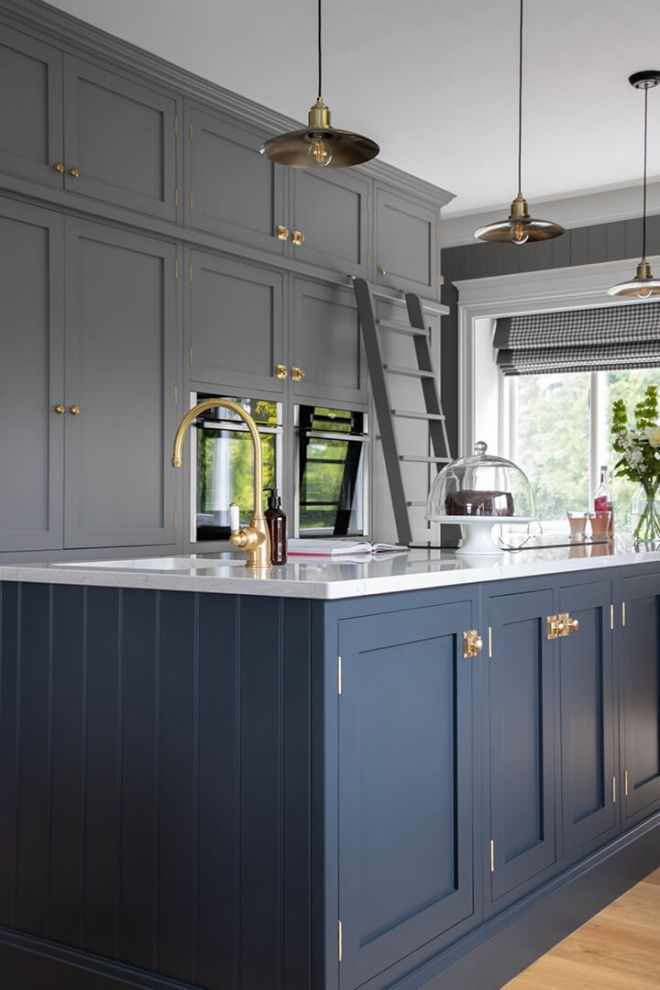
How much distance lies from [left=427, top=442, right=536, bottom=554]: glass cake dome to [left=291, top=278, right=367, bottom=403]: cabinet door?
5.26ft

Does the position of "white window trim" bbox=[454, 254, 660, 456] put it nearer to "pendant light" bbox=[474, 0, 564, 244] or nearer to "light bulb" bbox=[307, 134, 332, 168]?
"pendant light" bbox=[474, 0, 564, 244]

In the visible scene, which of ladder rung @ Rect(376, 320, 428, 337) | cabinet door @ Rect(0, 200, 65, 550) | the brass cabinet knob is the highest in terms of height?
ladder rung @ Rect(376, 320, 428, 337)

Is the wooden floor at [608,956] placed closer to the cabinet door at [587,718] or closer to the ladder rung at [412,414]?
the cabinet door at [587,718]

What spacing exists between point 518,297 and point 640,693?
3.42 meters

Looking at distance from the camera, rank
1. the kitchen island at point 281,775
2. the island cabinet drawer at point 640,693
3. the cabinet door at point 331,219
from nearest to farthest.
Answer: the kitchen island at point 281,775, the island cabinet drawer at point 640,693, the cabinet door at point 331,219

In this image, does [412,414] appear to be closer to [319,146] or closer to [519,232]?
[519,232]

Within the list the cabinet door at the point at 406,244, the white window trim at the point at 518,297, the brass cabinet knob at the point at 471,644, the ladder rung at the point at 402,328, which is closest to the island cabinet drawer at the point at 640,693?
the brass cabinet knob at the point at 471,644

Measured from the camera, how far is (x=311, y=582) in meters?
1.82

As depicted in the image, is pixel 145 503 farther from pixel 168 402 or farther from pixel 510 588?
Result: pixel 510 588

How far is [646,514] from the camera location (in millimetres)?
3705

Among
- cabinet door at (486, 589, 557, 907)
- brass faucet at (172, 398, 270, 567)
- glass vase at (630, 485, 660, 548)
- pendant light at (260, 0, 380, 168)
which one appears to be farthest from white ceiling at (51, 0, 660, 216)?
cabinet door at (486, 589, 557, 907)

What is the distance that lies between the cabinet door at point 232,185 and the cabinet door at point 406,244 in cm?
70

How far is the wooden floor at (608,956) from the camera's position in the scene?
238 cm

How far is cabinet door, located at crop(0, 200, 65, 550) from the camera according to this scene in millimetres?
3096
